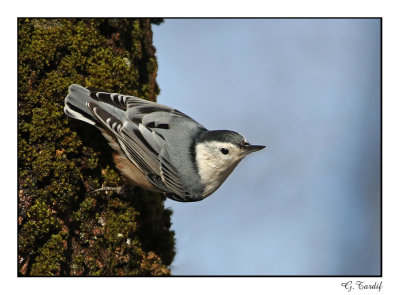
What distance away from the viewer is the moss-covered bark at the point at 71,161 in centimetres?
260

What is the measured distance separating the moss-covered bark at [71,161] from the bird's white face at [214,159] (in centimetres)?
49

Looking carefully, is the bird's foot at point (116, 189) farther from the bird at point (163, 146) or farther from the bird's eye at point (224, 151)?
the bird's eye at point (224, 151)

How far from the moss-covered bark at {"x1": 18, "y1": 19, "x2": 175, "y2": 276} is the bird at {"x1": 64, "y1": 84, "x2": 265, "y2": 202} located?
0.42ft

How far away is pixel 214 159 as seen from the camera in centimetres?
316

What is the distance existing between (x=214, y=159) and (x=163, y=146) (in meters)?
0.36

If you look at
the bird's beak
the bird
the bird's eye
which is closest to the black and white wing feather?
the bird

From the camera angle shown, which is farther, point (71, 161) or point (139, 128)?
point (139, 128)

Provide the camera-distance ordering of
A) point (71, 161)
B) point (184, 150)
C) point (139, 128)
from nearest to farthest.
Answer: point (71, 161) < point (139, 128) < point (184, 150)

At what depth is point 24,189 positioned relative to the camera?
2.56 metres

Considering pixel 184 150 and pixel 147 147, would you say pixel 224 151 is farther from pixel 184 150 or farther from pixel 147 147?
pixel 147 147

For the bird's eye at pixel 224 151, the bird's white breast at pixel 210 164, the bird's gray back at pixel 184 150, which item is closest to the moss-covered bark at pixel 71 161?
the bird's gray back at pixel 184 150

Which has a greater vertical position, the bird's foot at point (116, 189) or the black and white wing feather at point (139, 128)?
the black and white wing feather at point (139, 128)

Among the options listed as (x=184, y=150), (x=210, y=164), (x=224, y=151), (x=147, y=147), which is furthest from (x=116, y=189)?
(x=224, y=151)
